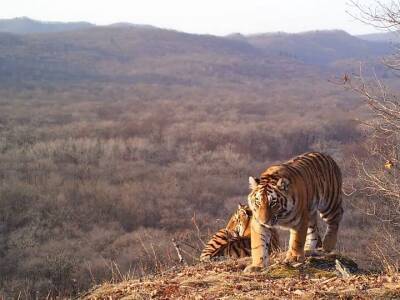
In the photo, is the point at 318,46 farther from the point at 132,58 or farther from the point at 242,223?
the point at 242,223

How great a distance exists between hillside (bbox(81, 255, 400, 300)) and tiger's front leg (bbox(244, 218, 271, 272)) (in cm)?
11

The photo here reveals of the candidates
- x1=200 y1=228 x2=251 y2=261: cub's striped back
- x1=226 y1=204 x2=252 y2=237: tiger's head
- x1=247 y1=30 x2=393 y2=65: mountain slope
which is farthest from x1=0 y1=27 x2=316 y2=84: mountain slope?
x1=200 y1=228 x2=251 y2=261: cub's striped back

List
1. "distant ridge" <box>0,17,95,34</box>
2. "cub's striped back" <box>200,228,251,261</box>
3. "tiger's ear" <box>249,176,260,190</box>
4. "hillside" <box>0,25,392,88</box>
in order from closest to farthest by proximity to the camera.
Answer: "tiger's ear" <box>249,176,260,190</box>
"cub's striped back" <box>200,228,251,261</box>
"hillside" <box>0,25,392,88</box>
"distant ridge" <box>0,17,95,34</box>

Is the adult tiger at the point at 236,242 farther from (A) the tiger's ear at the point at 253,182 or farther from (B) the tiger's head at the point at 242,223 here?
(A) the tiger's ear at the point at 253,182

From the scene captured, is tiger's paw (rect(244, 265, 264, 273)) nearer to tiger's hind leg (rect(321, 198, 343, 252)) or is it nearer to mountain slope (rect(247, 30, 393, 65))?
tiger's hind leg (rect(321, 198, 343, 252))

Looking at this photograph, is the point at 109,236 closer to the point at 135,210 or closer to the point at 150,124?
the point at 135,210

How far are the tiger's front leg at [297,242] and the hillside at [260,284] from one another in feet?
0.36

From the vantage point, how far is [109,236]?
1808 cm

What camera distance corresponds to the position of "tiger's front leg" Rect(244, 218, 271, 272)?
5.15m

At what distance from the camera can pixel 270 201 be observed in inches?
192

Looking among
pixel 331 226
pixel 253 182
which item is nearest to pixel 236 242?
pixel 331 226

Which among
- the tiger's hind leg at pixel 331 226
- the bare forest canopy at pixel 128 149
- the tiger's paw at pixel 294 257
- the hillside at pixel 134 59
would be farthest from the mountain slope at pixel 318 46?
the tiger's paw at pixel 294 257

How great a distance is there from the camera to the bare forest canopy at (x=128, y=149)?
1595cm

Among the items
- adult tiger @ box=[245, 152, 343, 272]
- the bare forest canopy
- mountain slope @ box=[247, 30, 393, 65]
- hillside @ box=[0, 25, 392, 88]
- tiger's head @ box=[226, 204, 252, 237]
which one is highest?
mountain slope @ box=[247, 30, 393, 65]
